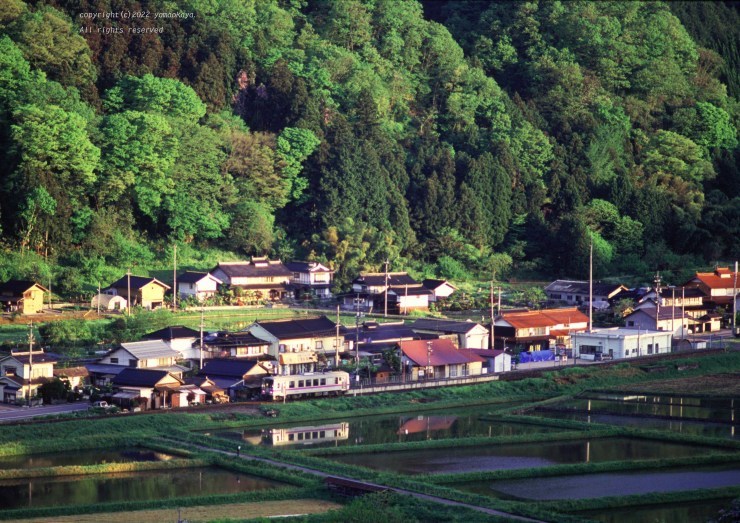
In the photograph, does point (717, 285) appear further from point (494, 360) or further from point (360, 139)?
point (360, 139)

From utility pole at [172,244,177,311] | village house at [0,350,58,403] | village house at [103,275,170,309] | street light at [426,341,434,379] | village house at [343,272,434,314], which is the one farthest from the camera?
village house at [343,272,434,314]

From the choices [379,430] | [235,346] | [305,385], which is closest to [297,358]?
[235,346]

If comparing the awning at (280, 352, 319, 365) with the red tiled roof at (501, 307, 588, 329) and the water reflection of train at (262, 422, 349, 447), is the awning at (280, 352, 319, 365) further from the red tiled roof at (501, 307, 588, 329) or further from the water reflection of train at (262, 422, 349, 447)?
the red tiled roof at (501, 307, 588, 329)

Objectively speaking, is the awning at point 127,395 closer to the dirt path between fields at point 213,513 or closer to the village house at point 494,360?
the dirt path between fields at point 213,513

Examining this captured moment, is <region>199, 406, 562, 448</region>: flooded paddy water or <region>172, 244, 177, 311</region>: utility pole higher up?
<region>172, 244, 177, 311</region>: utility pole

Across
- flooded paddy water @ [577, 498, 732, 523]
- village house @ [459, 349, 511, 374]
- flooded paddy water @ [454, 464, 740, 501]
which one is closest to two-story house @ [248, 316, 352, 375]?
village house @ [459, 349, 511, 374]

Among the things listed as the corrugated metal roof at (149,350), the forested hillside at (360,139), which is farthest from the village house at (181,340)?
the forested hillside at (360,139)
